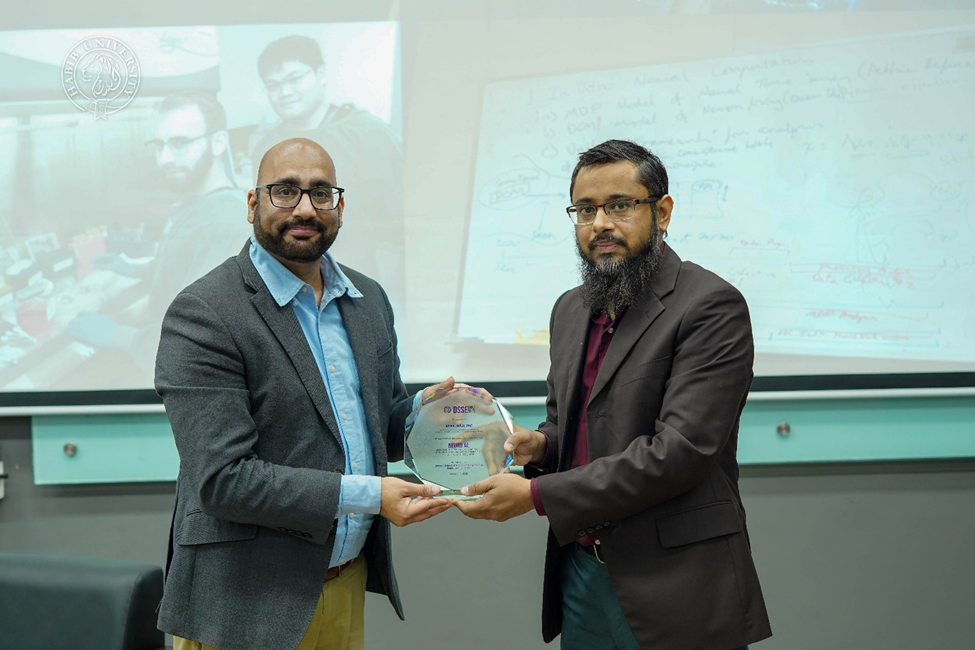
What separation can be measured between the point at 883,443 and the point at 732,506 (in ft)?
5.09

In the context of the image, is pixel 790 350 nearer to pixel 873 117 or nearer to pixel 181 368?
pixel 873 117

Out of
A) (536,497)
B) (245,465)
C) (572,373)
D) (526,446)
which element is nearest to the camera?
(245,465)

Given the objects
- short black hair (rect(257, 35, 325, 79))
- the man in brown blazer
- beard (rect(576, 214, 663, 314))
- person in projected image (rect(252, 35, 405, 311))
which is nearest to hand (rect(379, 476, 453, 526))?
the man in brown blazer

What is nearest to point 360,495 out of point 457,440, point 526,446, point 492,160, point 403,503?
point 403,503

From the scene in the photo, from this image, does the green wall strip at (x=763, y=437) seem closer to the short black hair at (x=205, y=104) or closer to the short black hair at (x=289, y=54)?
the short black hair at (x=205, y=104)

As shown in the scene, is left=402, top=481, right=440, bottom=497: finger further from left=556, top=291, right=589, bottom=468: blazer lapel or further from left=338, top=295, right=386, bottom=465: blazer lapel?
left=556, top=291, right=589, bottom=468: blazer lapel

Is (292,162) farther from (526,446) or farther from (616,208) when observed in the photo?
(526,446)

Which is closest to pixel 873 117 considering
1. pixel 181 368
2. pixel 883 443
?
pixel 883 443

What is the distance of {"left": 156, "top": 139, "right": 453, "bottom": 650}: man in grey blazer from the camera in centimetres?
157

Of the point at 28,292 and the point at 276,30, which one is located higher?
the point at 276,30

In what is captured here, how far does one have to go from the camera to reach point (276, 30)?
2.74 metres

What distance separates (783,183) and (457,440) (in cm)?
167

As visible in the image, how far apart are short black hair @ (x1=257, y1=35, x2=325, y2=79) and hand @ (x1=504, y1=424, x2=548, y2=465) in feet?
5.37

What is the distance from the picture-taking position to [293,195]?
1.73 m
